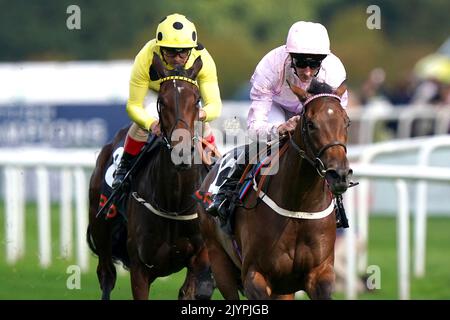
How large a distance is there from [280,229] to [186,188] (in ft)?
4.89

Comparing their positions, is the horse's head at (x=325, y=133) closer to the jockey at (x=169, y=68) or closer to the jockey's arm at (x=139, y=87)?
the jockey at (x=169, y=68)

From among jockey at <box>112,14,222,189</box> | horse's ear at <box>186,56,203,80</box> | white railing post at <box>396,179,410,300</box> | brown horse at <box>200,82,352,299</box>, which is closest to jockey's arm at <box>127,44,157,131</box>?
jockey at <box>112,14,222,189</box>

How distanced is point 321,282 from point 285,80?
1284 millimetres

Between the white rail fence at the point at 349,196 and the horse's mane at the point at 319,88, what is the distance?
3.26 meters

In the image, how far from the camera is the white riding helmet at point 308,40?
25.0 ft

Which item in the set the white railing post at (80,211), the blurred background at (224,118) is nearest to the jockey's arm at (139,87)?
the blurred background at (224,118)

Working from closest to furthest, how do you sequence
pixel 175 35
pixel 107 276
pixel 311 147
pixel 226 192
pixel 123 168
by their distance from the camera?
pixel 311 147 < pixel 226 192 < pixel 175 35 < pixel 123 168 < pixel 107 276

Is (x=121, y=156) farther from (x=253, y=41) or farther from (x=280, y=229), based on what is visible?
(x=253, y=41)

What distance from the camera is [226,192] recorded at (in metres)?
8.11

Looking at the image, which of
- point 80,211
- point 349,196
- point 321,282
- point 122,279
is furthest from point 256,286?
point 80,211

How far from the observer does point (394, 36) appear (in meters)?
42.2

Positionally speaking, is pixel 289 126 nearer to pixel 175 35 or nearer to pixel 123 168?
pixel 175 35

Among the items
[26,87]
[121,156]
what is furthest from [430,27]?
[121,156]
